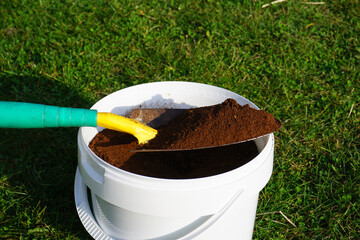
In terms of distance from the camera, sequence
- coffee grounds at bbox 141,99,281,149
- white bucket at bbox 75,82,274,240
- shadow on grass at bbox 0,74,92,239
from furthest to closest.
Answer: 1. shadow on grass at bbox 0,74,92,239
2. coffee grounds at bbox 141,99,281,149
3. white bucket at bbox 75,82,274,240

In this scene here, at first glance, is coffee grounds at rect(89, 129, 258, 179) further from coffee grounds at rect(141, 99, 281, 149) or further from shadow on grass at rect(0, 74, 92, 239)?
shadow on grass at rect(0, 74, 92, 239)

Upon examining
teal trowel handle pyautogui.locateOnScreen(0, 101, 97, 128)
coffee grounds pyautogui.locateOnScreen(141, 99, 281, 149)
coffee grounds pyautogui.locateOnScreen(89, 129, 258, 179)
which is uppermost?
teal trowel handle pyautogui.locateOnScreen(0, 101, 97, 128)

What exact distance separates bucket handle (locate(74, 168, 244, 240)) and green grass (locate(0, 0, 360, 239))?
0.27 meters

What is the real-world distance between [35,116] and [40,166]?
827 millimetres

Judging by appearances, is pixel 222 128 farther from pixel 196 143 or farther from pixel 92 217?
pixel 92 217

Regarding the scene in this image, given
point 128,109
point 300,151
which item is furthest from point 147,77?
point 300,151

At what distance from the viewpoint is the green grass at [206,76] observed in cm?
186

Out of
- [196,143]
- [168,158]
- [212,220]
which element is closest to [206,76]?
[168,158]

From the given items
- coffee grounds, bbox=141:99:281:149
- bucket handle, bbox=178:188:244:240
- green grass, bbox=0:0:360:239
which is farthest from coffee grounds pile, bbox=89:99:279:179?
green grass, bbox=0:0:360:239

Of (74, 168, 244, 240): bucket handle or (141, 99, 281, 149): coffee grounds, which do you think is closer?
(74, 168, 244, 240): bucket handle

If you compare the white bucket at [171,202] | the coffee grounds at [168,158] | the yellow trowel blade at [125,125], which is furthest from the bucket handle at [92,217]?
the yellow trowel blade at [125,125]

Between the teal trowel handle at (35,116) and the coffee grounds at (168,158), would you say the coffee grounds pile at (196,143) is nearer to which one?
the coffee grounds at (168,158)

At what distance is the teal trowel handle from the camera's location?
128cm

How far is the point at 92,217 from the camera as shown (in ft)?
4.96
